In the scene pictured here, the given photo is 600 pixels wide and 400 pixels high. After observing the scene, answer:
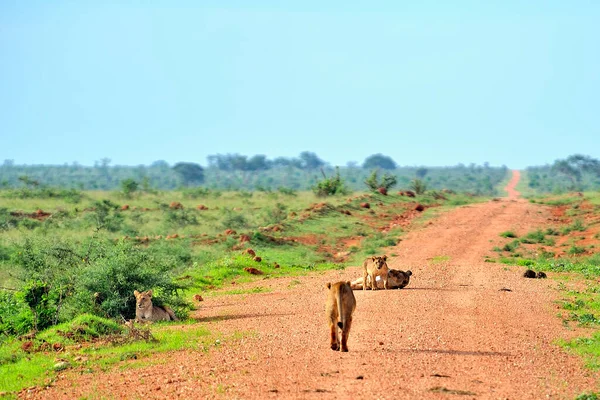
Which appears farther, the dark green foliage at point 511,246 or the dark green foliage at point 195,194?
the dark green foliage at point 195,194

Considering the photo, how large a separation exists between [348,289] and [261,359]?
1.63 meters

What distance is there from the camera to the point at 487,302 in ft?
62.7

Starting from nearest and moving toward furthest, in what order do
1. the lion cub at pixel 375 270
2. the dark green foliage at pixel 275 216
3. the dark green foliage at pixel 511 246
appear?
the lion cub at pixel 375 270, the dark green foliage at pixel 511 246, the dark green foliage at pixel 275 216

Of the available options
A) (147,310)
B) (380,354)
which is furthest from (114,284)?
(380,354)

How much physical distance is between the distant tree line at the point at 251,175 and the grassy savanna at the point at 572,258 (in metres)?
70.2

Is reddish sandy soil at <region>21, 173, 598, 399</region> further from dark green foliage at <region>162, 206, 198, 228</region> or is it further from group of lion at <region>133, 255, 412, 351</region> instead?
dark green foliage at <region>162, 206, 198, 228</region>

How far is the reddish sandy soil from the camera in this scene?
38.0ft

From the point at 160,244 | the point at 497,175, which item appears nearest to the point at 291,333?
the point at 160,244

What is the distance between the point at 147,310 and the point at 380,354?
6.03 m

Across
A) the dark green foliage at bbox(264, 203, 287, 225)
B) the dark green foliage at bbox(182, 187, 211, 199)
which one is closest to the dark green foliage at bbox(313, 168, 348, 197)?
the dark green foliage at bbox(182, 187, 211, 199)

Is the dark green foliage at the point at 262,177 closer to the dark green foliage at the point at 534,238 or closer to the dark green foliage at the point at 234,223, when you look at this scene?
the dark green foliage at the point at 234,223

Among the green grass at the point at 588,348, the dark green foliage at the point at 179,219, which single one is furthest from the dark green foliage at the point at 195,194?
the green grass at the point at 588,348

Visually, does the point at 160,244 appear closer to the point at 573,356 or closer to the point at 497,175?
the point at 573,356

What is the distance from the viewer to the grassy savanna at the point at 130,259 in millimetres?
15305
